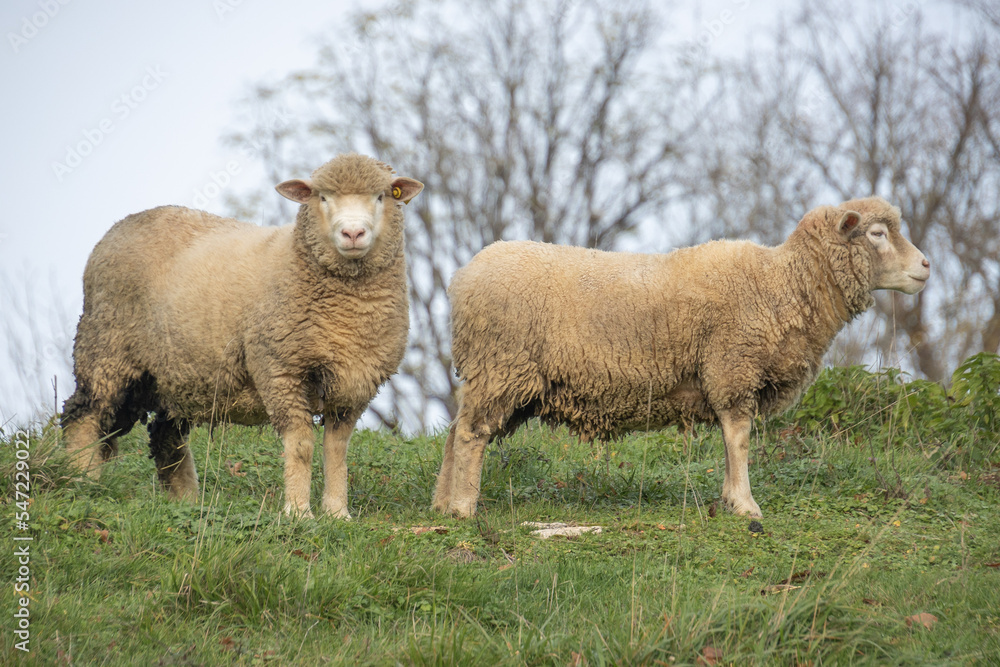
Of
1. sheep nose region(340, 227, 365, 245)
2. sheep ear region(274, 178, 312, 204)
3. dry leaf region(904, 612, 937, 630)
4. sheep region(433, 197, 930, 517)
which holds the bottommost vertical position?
dry leaf region(904, 612, 937, 630)

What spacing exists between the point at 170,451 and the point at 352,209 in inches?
91.4

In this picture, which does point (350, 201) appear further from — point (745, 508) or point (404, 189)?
point (745, 508)

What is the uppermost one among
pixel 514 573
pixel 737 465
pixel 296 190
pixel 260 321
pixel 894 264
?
pixel 296 190

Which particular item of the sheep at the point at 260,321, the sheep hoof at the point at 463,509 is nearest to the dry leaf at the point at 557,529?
the sheep hoof at the point at 463,509

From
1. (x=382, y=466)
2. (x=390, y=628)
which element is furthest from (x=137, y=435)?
(x=390, y=628)

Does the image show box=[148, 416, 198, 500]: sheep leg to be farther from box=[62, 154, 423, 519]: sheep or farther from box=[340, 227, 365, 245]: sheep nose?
box=[340, 227, 365, 245]: sheep nose

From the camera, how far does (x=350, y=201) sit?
17.4 feet

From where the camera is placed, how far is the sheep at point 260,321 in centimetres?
522

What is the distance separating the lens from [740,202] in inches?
795

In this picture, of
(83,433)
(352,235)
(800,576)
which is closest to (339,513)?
(352,235)

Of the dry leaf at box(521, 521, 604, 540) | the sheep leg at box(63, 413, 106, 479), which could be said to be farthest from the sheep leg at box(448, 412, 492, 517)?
the sheep leg at box(63, 413, 106, 479)

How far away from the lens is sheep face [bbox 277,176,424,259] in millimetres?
5172

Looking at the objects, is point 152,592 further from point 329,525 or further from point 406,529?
point 406,529

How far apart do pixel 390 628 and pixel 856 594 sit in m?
2.03
